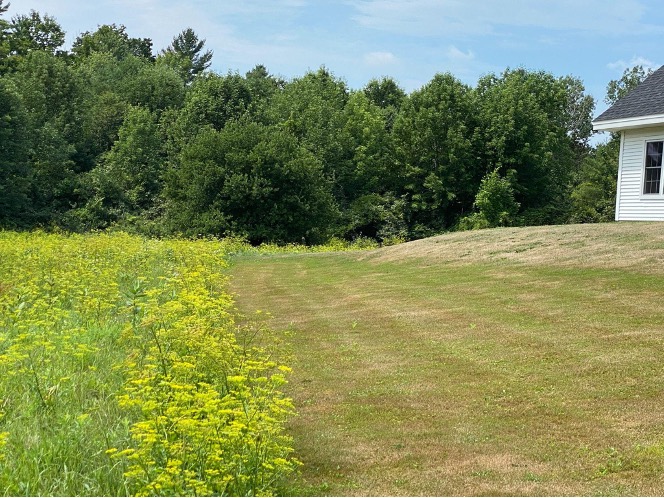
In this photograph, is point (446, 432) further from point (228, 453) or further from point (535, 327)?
point (535, 327)

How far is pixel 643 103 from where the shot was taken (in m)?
21.1

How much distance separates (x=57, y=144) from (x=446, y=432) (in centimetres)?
4064

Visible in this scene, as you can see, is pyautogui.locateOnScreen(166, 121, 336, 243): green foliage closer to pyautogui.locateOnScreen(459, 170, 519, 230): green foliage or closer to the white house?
pyautogui.locateOnScreen(459, 170, 519, 230): green foliage

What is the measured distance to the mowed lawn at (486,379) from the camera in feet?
17.6

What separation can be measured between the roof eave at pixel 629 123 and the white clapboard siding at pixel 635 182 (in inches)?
14.8

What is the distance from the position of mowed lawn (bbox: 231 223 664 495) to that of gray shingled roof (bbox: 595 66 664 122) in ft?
19.4

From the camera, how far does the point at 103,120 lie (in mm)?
48531

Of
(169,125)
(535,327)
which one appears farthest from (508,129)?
(535,327)

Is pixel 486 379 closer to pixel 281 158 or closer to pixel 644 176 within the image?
pixel 644 176

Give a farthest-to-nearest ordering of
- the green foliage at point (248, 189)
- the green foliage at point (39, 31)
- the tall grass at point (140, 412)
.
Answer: the green foliage at point (39, 31) → the green foliage at point (248, 189) → the tall grass at point (140, 412)

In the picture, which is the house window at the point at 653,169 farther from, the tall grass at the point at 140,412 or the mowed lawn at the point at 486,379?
the tall grass at the point at 140,412

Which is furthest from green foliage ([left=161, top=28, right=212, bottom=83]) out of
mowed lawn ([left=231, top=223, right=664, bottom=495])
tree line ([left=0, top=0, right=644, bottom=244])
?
mowed lawn ([left=231, top=223, right=664, bottom=495])

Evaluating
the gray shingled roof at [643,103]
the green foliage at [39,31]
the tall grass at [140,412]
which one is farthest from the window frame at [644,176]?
the green foliage at [39,31]

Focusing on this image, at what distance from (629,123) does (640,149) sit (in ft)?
3.00
